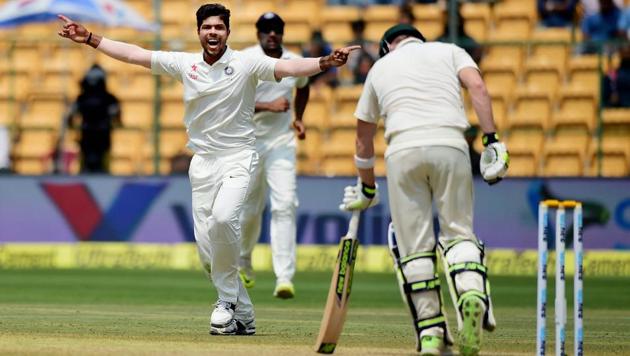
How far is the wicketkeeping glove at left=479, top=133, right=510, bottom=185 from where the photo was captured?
639 centimetres

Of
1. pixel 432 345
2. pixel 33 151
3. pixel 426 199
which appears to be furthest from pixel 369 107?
pixel 33 151

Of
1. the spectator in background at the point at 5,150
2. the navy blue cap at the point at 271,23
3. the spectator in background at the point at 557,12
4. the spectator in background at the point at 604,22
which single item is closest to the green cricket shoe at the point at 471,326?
the navy blue cap at the point at 271,23

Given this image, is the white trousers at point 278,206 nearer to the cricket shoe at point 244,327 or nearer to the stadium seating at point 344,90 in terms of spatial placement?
the cricket shoe at point 244,327

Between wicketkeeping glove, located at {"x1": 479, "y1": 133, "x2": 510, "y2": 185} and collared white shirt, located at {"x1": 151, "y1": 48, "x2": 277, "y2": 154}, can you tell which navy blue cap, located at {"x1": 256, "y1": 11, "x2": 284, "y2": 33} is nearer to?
collared white shirt, located at {"x1": 151, "y1": 48, "x2": 277, "y2": 154}

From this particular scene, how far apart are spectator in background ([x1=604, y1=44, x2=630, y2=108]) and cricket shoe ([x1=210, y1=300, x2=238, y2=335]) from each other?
325 inches

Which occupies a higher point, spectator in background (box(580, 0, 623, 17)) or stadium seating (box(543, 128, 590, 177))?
spectator in background (box(580, 0, 623, 17))

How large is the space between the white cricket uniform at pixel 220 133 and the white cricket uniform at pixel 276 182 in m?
2.80

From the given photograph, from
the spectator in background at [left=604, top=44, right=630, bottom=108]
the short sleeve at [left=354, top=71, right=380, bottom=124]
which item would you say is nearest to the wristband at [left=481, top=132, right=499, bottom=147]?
the short sleeve at [left=354, top=71, right=380, bottom=124]

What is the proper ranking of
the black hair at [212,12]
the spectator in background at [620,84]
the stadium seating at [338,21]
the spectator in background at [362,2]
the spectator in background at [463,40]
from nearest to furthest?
the black hair at [212,12]
the spectator in background at [620,84]
the spectator in background at [463,40]
the spectator in background at [362,2]
the stadium seating at [338,21]

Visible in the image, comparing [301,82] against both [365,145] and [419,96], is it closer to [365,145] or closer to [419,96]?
[365,145]

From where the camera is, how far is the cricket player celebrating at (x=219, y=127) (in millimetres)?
7836

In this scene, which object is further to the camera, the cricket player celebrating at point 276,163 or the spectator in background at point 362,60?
the spectator in background at point 362,60

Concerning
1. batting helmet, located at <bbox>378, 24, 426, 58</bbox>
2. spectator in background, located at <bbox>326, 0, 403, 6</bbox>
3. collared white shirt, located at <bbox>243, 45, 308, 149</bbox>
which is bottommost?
collared white shirt, located at <bbox>243, 45, 308, 149</bbox>

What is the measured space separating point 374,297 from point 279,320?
102 inches
